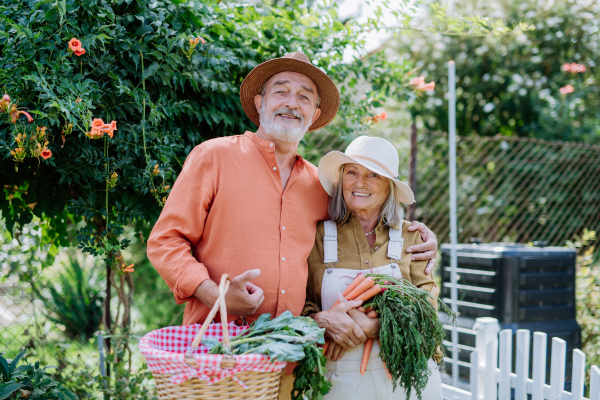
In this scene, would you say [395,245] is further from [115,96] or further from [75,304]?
[75,304]

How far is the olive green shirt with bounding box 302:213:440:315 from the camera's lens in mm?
2271

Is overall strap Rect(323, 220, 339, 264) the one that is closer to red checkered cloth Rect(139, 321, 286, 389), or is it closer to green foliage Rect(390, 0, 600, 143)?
red checkered cloth Rect(139, 321, 286, 389)

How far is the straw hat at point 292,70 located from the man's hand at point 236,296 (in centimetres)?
113

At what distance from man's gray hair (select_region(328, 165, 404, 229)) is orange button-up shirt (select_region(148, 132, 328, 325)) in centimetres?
26

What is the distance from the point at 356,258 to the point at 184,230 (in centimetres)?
85

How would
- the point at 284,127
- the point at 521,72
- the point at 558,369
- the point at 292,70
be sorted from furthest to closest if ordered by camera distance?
the point at 521,72, the point at 558,369, the point at 292,70, the point at 284,127

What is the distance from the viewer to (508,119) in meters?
8.66

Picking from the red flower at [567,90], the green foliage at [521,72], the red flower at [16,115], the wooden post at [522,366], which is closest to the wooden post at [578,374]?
the wooden post at [522,366]

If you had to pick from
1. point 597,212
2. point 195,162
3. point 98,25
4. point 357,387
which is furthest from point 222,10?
point 597,212

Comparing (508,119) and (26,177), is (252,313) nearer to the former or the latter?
(26,177)

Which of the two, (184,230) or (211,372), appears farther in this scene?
(184,230)

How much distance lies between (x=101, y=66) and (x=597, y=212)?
23.3ft

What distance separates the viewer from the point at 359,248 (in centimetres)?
231

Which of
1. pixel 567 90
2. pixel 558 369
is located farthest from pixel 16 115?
pixel 567 90
